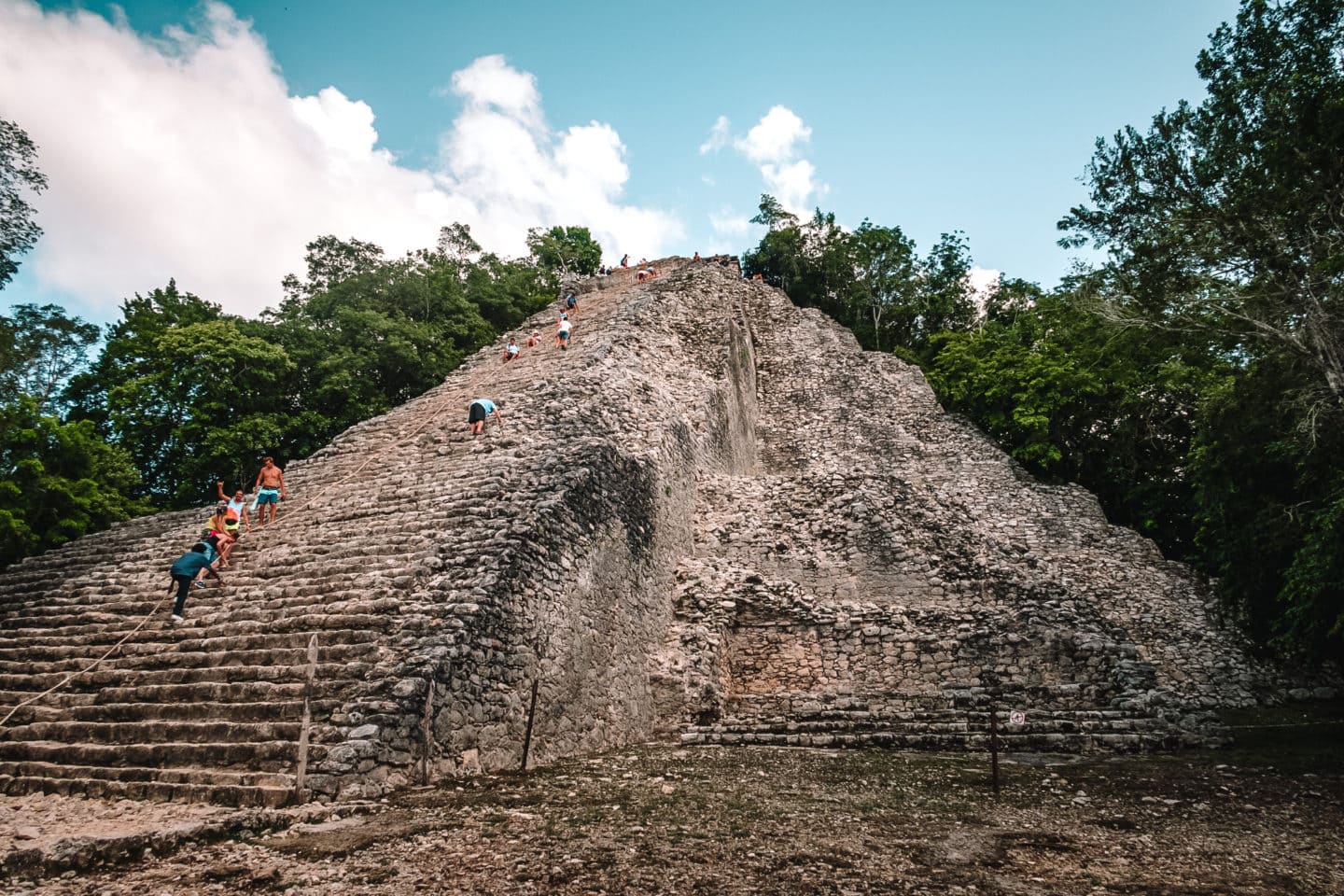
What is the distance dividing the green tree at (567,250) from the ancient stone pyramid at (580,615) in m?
18.8

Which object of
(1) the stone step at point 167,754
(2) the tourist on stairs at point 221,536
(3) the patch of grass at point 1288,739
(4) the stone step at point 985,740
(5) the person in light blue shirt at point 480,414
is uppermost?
(5) the person in light blue shirt at point 480,414

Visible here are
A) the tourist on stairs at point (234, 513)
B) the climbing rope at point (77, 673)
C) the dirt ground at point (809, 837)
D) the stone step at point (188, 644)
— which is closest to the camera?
the dirt ground at point (809, 837)

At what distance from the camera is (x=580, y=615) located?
8234mm

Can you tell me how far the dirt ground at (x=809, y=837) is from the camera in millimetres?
3643

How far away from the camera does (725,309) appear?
20609 millimetres

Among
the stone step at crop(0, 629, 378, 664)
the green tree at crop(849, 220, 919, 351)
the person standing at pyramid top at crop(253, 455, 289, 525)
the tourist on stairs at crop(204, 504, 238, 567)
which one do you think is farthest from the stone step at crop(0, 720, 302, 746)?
the green tree at crop(849, 220, 919, 351)

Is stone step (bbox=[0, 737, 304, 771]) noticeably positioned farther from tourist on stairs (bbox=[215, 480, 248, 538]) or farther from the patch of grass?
the patch of grass

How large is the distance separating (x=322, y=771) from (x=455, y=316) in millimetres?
20221

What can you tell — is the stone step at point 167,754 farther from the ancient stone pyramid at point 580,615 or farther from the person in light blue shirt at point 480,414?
the person in light blue shirt at point 480,414

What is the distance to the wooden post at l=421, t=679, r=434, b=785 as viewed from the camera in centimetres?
566

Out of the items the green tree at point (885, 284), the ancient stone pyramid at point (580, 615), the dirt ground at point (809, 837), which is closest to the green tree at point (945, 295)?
the green tree at point (885, 284)

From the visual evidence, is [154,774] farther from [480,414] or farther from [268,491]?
[480,414]

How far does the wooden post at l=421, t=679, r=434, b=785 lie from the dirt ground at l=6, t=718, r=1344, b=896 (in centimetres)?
25

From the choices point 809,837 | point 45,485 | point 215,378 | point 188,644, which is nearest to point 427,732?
point 809,837
